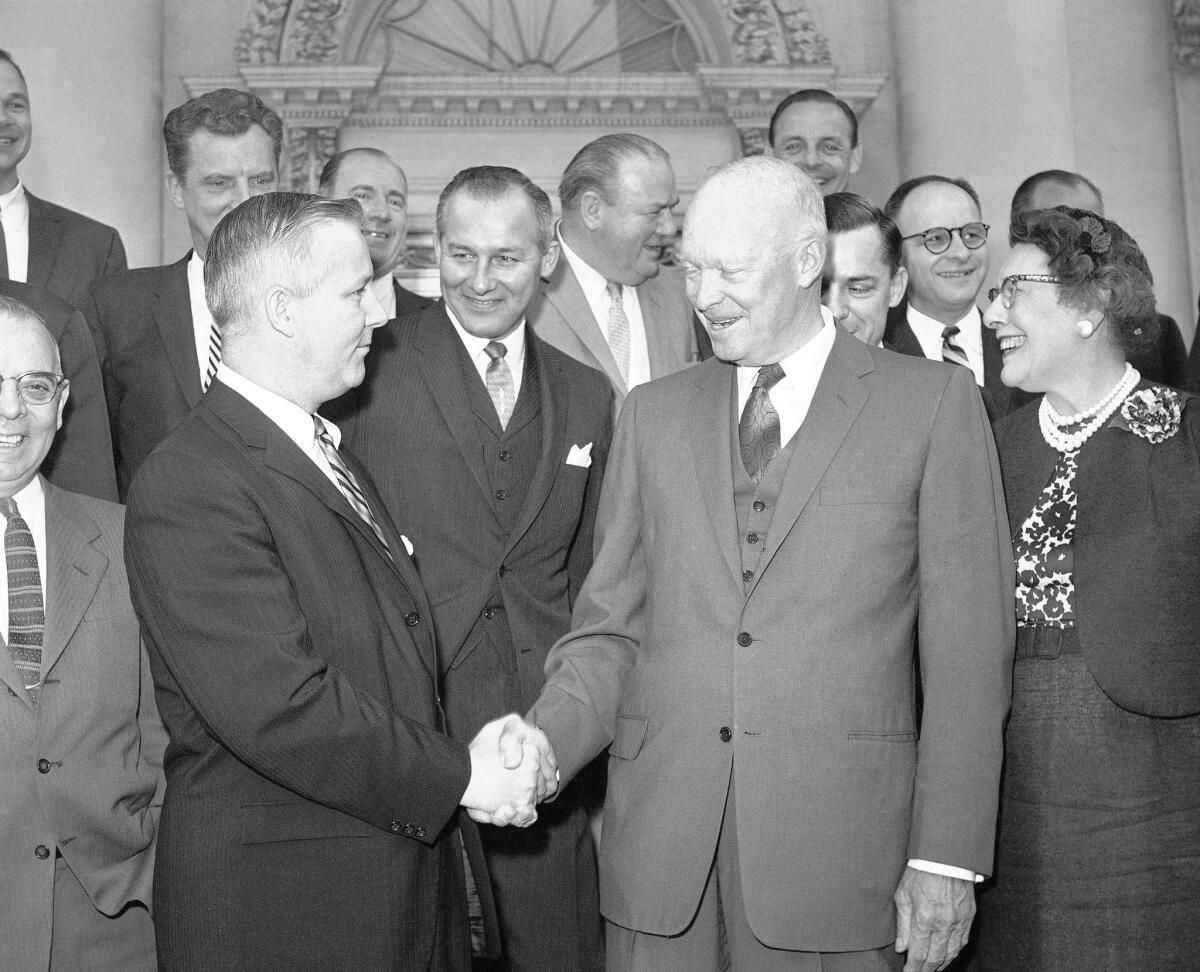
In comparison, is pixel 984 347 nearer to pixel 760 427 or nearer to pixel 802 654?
pixel 760 427

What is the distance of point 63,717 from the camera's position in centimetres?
261

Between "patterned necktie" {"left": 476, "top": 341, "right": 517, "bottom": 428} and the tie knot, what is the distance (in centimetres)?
84

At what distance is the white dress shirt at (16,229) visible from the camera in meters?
3.85

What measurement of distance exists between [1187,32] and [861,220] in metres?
5.01

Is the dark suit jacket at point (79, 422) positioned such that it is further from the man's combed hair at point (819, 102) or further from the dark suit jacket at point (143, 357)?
the man's combed hair at point (819, 102)

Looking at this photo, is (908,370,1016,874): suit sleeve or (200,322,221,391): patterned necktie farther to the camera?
(200,322,221,391): patterned necktie

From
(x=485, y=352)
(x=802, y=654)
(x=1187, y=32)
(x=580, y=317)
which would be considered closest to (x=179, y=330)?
(x=485, y=352)

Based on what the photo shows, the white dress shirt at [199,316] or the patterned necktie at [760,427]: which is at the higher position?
the white dress shirt at [199,316]

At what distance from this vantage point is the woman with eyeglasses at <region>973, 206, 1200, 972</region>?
2.58m

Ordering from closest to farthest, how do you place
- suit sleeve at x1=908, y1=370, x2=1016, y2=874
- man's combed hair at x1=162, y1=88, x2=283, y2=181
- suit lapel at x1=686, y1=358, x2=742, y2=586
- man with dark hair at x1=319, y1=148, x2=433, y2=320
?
suit sleeve at x1=908, y1=370, x2=1016, y2=874 → suit lapel at x1=686, y1=358, x2=742, y2=586 → man's combed hair at x1=162, y1=88, x2=283, y2=181 → man with dark hair at x1=319, y1=148, x2=433, y2=320

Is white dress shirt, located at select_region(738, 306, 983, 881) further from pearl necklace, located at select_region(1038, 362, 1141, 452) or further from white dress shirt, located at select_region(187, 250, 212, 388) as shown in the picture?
white dress shirt, located at select_region(187, 250, 212, 388)

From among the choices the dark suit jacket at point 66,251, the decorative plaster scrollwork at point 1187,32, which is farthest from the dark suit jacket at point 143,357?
the decorative plaster scrollwork at point 1187,32

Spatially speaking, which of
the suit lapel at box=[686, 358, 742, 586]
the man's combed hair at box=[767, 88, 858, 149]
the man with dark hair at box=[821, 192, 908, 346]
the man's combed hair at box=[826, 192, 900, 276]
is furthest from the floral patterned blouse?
the man's combed hair at box=[767, 88, 858, 149]

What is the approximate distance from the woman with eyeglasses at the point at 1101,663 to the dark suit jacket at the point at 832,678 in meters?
0.26
